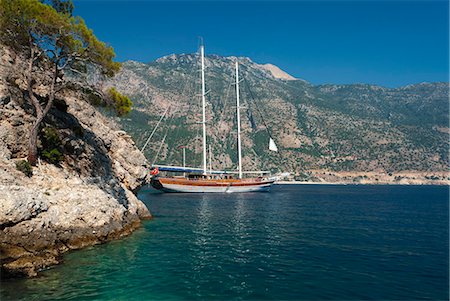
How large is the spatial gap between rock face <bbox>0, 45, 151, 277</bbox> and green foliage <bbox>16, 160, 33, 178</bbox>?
26cm

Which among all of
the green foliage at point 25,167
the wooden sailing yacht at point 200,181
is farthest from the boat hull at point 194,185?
the green foliage at point 25,167

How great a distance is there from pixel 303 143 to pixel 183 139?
2728 inches

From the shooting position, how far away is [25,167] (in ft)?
53.3

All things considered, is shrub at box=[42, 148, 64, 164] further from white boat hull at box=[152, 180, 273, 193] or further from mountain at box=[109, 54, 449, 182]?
mountain at box=[109, 54, 449, 182]

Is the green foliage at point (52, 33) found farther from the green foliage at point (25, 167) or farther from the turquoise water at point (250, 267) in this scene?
the turquoise water at point (250, 267)

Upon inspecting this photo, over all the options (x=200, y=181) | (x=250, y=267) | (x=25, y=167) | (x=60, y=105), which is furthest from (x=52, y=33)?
(x=200, y=181)

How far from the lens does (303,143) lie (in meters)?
174

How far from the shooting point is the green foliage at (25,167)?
1613cm

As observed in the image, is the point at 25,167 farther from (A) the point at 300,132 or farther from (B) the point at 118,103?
(A) the point at 300,132

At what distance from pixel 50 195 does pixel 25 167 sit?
6.40 ft

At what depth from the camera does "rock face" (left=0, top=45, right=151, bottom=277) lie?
536 inches

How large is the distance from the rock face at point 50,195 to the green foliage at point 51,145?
1.58 feet

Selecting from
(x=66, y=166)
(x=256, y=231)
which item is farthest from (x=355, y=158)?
(x=66, y=166)

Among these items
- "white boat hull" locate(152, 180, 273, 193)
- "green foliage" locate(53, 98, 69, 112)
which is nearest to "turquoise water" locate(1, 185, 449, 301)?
"green foliage" locate(53, 98, 69, 112)
